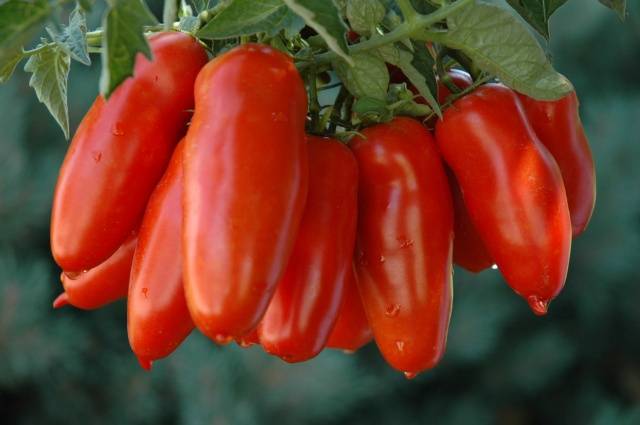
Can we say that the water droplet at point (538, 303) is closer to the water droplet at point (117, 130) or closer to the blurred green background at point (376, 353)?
the water droplet at point (117, 130)

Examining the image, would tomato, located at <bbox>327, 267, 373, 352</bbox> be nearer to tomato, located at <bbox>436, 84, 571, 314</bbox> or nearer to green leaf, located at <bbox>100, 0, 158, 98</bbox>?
tomato, located at <bbox>436, 84, 571, 314</bbox>

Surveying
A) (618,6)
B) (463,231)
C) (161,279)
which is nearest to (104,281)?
(161,279)

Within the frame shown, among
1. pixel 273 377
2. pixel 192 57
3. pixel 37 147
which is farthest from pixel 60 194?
pixel 37 147

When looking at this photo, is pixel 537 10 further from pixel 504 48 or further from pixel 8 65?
pixel 8 65

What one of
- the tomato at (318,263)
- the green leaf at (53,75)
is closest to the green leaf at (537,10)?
the tomato at (318,263)

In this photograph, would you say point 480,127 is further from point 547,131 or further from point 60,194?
point 60,194

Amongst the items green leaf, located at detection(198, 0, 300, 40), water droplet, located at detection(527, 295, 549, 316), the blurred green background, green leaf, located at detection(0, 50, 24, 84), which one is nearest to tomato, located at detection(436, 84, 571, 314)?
water droplet, located at detection(527, 295, 549, 316)

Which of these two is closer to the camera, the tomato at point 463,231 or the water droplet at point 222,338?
the water droplet at point 222,338
